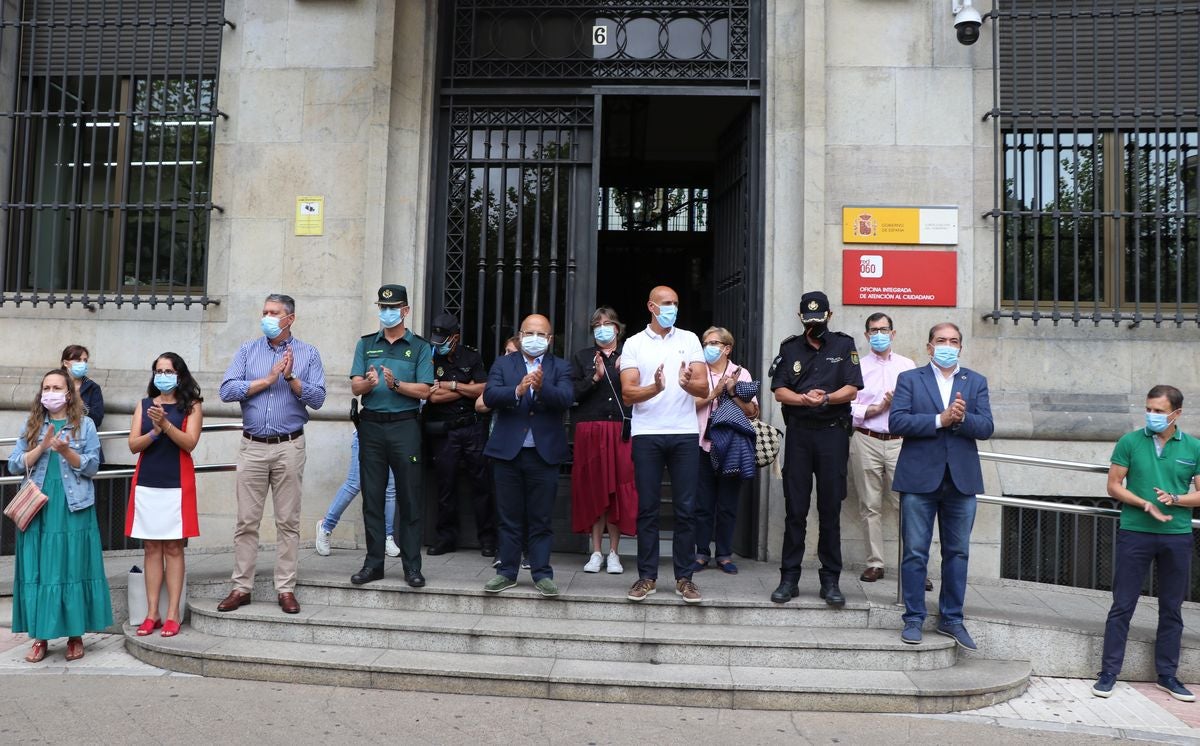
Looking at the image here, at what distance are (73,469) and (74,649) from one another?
1.09 m

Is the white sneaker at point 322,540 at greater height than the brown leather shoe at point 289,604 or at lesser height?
greater

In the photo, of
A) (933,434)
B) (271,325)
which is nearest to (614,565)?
(933,434)

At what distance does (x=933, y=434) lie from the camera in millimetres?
5750

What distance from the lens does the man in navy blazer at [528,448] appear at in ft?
20.2

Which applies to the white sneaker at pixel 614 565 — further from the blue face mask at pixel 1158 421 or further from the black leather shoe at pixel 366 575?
the blue face mask at pixel 1158 421

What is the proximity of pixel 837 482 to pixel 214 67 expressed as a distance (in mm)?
6475

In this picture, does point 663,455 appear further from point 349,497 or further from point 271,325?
point 349,497

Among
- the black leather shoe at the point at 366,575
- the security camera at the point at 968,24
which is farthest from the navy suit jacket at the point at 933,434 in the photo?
the black leather shoe at the point at 366,575

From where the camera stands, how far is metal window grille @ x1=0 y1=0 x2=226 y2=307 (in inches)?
336

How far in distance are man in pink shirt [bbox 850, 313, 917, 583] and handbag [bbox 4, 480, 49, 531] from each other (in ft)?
17.6

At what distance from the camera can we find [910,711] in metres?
5.13

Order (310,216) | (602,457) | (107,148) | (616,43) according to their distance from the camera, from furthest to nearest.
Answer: (107,148) → (616,43) → (310,216) → (602,457)

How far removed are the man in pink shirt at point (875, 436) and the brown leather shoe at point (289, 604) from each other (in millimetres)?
3937

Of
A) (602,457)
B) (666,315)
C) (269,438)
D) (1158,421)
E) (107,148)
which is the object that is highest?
(107,148)
